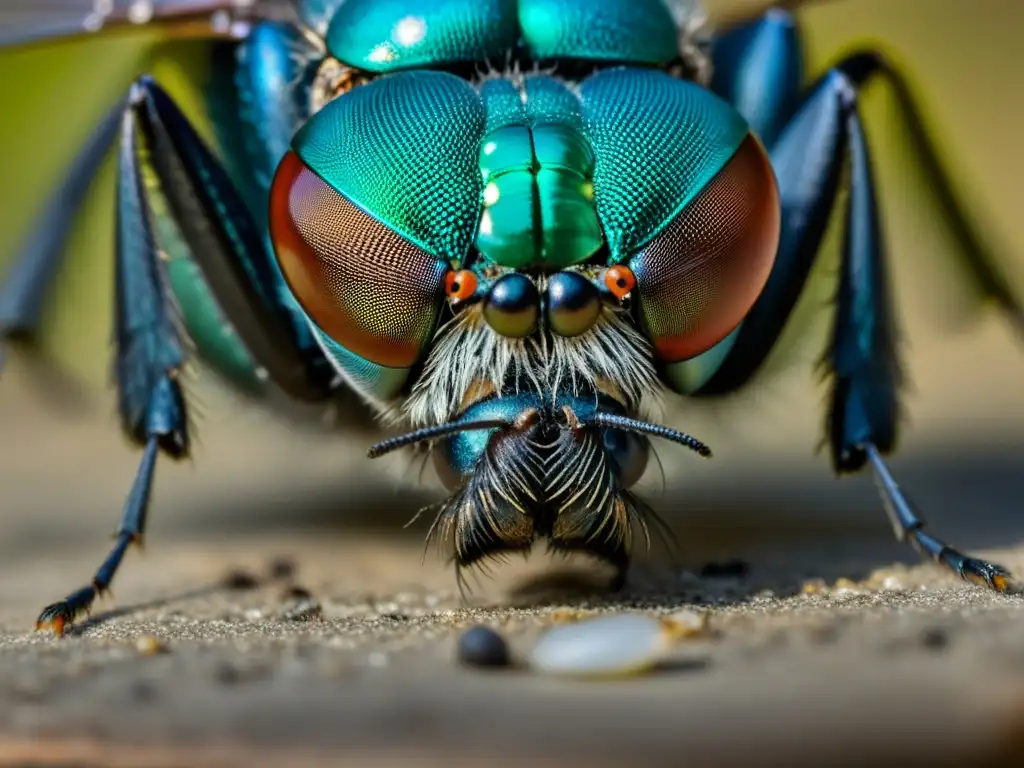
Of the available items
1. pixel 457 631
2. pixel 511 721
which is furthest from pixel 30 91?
pixel 511 721

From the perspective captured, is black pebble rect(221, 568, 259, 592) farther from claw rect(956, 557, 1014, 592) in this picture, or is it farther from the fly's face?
claw rect(956, 557, 1014, 592)

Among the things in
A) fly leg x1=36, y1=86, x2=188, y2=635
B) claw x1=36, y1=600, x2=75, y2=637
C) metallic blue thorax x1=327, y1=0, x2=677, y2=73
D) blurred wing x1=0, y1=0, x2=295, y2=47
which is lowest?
claw x1=36, y1=600, x2=75, y2=637

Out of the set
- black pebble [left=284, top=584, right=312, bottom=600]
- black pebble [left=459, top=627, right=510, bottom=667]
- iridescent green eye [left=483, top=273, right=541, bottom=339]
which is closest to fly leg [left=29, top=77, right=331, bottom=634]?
black pebble [left=284, top=584, right=312, bottom=600]

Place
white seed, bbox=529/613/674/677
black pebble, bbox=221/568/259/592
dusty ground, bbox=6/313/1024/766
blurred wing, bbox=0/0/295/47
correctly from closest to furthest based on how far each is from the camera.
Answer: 1. dusty ground, bbox=6/313/1024/766
2. white seed, bbox=529/613/674/677
3. black pebble, bbox=221/568/259/592
4. blurred wing, bbox=0/0/295/47

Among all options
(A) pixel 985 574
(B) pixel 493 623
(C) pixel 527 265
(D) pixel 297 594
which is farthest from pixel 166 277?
(A) pixel 985 574

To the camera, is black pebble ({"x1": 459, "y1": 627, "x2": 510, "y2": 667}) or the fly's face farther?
the fly's face

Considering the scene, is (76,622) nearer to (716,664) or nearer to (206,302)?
(206,302)

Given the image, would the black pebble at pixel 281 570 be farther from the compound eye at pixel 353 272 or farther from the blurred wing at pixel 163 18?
the blurred wing at pixel 163 18
